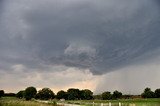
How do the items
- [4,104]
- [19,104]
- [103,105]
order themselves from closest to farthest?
[4,104], [19,104], [103,105]

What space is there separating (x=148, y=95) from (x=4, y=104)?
568ft

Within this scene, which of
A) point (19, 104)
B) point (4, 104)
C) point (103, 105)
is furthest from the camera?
point (103, 105)

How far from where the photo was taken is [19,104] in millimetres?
40562

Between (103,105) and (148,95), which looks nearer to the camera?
(103,105)

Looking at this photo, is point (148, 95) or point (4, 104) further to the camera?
point (148, 95)

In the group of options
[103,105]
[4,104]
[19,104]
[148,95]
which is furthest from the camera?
[148,95]

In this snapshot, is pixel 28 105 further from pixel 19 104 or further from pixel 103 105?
pixel 103 105

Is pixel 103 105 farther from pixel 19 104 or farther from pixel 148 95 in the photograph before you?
pixel 148 95

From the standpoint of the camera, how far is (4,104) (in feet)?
117

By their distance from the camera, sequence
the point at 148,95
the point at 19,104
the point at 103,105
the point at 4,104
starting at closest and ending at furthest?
1. the point at 4,104
2. the point at 19,104
3. the point at 103,105
4. the point at 148,95

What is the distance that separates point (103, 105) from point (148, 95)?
143 metres

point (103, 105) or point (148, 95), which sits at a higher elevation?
point (148, 95)

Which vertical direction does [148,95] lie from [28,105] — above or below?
above

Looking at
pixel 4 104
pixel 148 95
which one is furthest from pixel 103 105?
pixel 148 95
